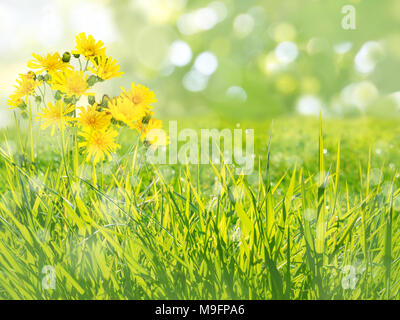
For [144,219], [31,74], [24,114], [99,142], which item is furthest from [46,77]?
[144,219]

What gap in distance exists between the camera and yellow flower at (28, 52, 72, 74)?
1.20 metres

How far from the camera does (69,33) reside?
4.21 metres

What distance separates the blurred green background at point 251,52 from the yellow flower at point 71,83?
9.63ft

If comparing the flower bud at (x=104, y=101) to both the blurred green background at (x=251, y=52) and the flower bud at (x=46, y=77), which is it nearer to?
the flower bud at (x=46, y=77)

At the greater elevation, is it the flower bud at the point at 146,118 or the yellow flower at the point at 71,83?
the yellow flower at the point at 71,83

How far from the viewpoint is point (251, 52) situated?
464 centimetres

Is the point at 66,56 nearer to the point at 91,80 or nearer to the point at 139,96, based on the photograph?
the point at 91,80

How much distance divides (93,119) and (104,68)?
6.0 inches

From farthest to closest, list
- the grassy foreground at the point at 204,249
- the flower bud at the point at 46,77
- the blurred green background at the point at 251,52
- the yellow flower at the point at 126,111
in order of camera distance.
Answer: the blurred green background at the point at 251,52 → the flower bud at the point at 46,77 → the yellow flower at the point at 126,111 → the grassy foreground at the point at 204,249

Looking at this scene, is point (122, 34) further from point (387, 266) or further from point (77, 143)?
point (387, 266)

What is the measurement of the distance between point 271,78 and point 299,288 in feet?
13.2

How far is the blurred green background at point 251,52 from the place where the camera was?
398 cm

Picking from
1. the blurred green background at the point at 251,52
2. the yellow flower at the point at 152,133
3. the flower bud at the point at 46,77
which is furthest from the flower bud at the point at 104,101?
the blurred green background at the point at 251,52
